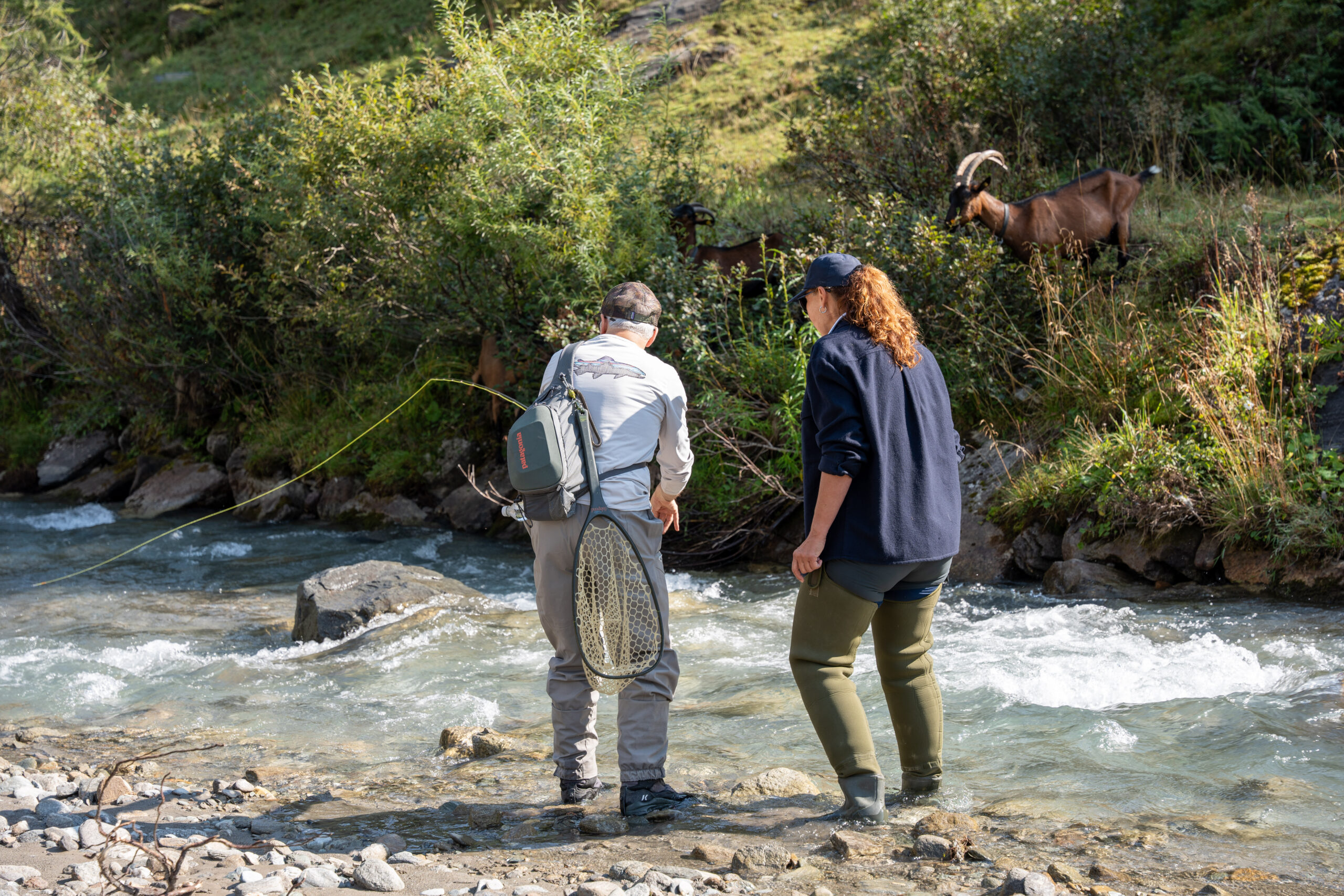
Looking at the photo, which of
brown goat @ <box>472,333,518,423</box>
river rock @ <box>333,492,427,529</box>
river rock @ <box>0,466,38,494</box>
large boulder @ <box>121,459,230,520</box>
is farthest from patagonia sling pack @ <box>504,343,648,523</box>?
river rock @ <box>0,466,38,494</box>

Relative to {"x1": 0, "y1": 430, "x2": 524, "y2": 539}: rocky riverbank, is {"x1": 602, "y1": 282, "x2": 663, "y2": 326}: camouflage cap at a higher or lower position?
higher

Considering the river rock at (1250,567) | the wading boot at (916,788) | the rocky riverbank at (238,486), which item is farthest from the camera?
the rocky riverbank at (238,486)

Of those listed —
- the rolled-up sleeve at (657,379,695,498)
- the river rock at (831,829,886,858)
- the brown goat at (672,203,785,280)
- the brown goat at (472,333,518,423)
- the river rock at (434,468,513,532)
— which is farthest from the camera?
the river rock at (434,468,513,532)

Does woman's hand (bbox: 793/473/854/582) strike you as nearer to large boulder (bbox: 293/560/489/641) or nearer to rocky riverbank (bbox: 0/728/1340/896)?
rocky riverbank (bbox: 0/728/1340/896)

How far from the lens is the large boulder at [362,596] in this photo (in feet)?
22.7

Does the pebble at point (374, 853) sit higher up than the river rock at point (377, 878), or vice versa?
the river rock at point (377, 878)

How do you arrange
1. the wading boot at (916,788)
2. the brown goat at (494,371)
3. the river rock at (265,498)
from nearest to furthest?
the wading boot at (916,788) < the brown goat at (494,371) < the river rock at (265,498)

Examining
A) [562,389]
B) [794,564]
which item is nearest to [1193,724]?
[794,564]

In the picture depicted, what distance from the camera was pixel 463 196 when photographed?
9.20 metres

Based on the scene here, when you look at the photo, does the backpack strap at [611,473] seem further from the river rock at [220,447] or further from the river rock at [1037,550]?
the river rock at [220,447]

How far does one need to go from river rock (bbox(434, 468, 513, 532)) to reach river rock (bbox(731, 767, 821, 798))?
6587mm

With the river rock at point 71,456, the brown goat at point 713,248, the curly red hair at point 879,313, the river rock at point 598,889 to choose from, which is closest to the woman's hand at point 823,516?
the curly red hair at point 879,313

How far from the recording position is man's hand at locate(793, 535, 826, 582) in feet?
11.4

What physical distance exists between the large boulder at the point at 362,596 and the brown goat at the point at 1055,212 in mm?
4721
